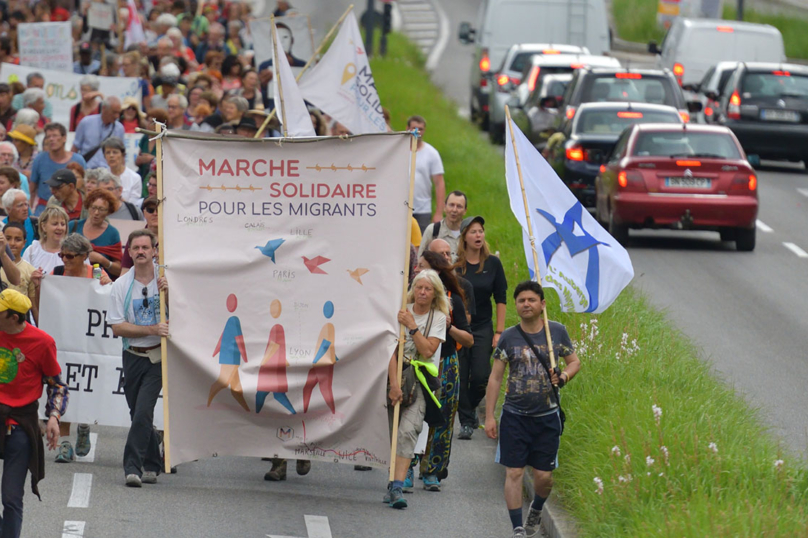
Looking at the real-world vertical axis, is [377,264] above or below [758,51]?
above

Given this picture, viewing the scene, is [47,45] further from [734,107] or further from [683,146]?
[734,107]

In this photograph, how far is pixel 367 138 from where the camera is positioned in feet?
31.6

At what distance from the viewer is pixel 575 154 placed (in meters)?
21.2

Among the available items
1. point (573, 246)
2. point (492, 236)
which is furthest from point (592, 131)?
point (573, 246)

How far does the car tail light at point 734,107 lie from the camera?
2694 centimetres

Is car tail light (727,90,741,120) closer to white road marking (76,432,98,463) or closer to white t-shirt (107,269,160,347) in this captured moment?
white road marking (76,432,98,463)

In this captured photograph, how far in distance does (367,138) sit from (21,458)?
10.1 feet

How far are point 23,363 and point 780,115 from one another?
20.8 metres

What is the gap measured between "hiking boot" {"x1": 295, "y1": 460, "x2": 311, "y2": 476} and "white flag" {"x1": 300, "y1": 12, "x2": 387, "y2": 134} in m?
5.61

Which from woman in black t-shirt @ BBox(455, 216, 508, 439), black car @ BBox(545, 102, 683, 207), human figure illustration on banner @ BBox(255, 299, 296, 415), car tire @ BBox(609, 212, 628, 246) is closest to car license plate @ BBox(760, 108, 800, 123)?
black car @ BBox(545, 102, 683, 207)

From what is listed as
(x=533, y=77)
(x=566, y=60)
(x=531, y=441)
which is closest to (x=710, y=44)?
(x=566, y=60)

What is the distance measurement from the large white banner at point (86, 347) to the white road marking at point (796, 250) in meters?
11.4

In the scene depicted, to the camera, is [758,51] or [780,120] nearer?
[780,120]

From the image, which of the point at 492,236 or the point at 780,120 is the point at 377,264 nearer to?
the point at 492,236
